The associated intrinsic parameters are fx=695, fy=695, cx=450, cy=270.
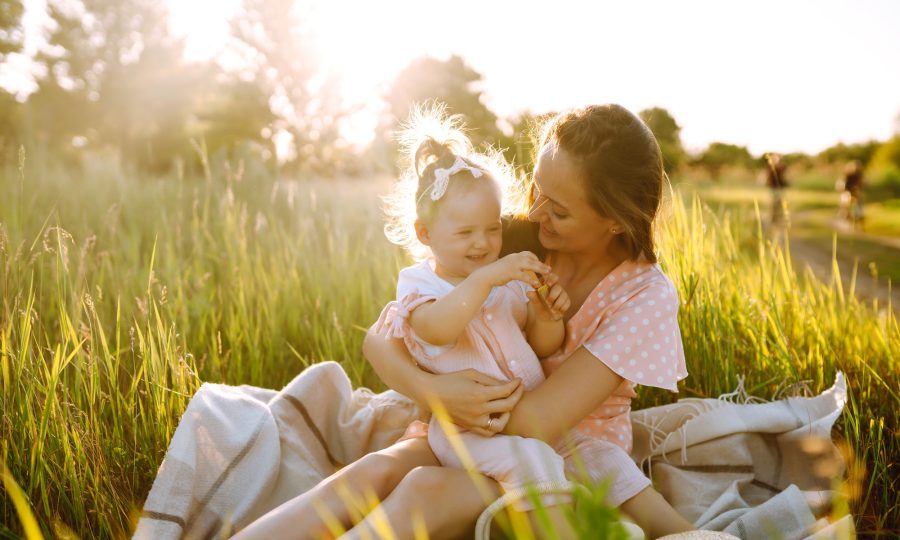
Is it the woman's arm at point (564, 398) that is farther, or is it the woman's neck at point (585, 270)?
the woman's neck at point (585, 270)

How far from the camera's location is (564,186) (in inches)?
82.4

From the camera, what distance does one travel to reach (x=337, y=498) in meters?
1.77

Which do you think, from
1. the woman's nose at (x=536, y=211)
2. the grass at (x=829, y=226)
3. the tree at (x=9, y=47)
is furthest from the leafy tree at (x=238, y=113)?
the woman's nose at (x=536, y=211)

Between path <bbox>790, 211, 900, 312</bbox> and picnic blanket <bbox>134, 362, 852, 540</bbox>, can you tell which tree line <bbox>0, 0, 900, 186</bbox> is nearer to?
path <bbox>790, 211, 900, 312</bbox>

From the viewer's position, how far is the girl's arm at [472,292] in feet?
6.10

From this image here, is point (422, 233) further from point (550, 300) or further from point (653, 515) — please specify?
point (653, 515)

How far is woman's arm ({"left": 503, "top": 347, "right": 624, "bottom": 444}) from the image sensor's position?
1.95 meters

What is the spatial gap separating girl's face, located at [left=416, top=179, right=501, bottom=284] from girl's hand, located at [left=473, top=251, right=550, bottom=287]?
0.20 metres

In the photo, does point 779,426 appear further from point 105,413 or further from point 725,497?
point 105,413

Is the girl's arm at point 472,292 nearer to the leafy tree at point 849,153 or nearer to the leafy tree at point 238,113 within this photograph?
the leafy tree at point 238,113

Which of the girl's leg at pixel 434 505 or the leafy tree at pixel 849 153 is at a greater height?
the girl's leg at pixel 434 505

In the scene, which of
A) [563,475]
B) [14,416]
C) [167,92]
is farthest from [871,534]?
[167,92]

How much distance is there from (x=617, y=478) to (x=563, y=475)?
11.8 inches

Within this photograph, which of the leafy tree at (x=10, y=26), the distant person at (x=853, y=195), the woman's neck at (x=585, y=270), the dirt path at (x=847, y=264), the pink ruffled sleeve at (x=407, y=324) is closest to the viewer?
the pink ruffled sleeve at (x=407, y=324)
